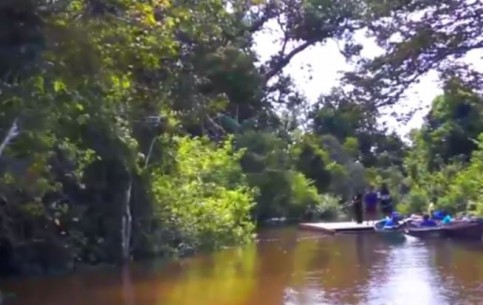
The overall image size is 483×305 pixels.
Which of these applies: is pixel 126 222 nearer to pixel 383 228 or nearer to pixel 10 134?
pixel 10 134

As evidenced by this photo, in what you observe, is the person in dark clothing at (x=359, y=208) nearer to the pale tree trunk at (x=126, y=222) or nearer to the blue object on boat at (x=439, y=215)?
the blue object on boat at (x=439, y=215)

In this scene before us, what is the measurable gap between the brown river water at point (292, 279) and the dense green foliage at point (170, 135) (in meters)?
1.11

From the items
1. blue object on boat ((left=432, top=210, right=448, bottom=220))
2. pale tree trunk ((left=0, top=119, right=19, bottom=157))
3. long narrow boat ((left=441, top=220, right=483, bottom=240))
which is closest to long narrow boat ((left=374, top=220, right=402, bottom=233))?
blue object on boat ((left=432, top=210, right=448, bottom=220))

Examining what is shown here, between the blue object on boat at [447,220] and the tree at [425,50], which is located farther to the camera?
the blue object on boat at [447,220]

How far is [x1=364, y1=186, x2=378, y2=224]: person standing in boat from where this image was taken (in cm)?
2952

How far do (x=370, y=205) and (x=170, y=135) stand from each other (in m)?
8.81

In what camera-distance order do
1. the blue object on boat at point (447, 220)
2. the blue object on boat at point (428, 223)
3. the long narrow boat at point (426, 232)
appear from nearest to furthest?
the long narrow boat at point (426, 232) → the blue object on boat at point (447, 220) → the blue object on boat at point (428, 223)

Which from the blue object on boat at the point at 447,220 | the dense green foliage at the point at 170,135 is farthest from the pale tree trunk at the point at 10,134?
the blue object on boat at the point at 447,220

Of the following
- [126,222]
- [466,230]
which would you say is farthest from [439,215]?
[126,222]

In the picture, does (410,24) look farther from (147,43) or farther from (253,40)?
(253,40)

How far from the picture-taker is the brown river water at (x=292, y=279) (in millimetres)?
15594

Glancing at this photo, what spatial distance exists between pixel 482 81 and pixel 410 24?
1.02 metres

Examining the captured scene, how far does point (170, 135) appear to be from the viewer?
76.7 feet

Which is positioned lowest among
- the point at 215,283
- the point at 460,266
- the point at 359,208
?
the point at 215,283
